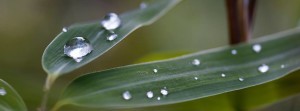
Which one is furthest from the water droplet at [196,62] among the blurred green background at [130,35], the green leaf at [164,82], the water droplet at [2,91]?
the blurred green background at [130,35]

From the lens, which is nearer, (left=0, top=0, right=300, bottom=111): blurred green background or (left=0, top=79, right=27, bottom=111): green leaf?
(left=0, top=79, right=27, bottom=111): green leaf

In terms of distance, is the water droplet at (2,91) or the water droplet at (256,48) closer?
the water droplet at (2,91)

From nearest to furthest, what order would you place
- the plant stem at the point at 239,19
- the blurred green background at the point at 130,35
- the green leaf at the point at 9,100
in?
the green leaf at the point at 9,100, the plant stem at the point at 239,19, the blurred green background at the point at 130,35

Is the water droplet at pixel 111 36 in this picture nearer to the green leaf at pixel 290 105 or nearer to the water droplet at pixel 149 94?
the water droplet at pixel 149 94

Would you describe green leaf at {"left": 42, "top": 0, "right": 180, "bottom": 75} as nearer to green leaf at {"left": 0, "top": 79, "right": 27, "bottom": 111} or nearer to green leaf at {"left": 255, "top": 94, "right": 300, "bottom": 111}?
green leaf at {"left": 0, "top": 79, "right": 27, "bottom": 111}

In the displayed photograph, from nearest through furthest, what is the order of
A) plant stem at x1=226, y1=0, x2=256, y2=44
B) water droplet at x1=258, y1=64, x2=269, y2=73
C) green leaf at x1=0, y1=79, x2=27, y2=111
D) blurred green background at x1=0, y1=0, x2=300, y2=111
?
green leaf at x1=0, y1=79, x2=27, y2=111, water droplet at x1=258, y1=64, x2=269, y2=73, plant stem at x1=226, y1=0, x2=256, y2=44, blurred green background at x1=0, y1=0, x2=300, y2=111

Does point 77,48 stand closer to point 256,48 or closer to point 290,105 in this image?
point 256,48

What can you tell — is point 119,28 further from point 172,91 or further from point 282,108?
point 282,108

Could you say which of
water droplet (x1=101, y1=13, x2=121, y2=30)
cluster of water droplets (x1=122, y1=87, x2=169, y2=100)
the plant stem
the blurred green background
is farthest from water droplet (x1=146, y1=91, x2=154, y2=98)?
the blurred green background
